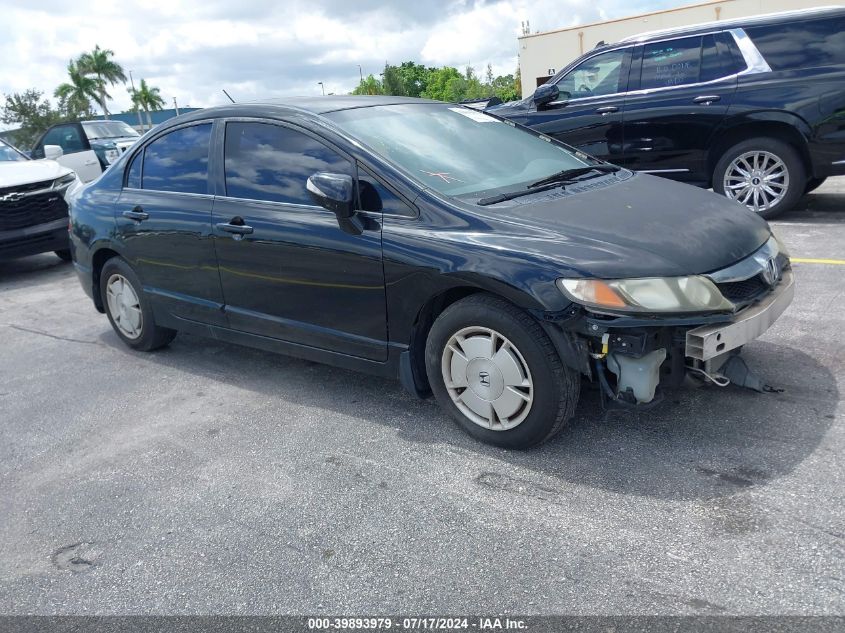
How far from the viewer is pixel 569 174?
4129mm

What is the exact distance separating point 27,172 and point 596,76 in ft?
22.1

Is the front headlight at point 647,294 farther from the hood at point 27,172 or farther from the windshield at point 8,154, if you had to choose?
the windshield at point 8,154

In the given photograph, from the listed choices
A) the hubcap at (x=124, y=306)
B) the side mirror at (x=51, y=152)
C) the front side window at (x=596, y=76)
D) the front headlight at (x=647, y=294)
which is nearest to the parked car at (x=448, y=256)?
the front headlight at (x=647, y=294)

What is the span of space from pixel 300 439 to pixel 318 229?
1.08 meters

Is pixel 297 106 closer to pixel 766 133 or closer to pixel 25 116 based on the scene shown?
pixel 766 133

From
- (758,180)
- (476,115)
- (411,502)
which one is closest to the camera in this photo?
(411,502)

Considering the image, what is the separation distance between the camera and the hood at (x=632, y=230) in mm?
3061

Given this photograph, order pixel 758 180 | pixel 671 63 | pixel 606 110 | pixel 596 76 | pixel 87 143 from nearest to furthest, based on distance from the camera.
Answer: pixel 758 180
pixel 671 63
pixel 606 110
pixel 596 76
pixel 87 143

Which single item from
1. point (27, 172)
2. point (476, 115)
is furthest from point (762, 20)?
point (27, 172)

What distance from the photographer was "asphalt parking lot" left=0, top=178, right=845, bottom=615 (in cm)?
254

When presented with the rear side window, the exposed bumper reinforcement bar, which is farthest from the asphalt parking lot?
the rear side window

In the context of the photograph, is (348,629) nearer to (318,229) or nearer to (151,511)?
(151,511)

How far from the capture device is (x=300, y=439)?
12.5 feet

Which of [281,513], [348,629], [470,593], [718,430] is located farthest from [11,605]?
[718,430]
